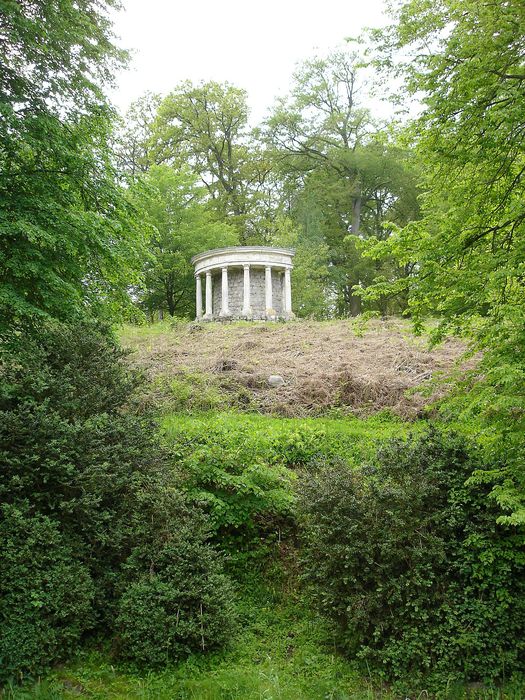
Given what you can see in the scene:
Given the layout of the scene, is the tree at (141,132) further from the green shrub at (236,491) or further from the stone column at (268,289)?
the green shrub at (236,491)

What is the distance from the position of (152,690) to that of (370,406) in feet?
22.8

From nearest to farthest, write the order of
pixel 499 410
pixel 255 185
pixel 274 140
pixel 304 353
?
pixel 499 410, pixel 304 353, pixel 274 140, pixel 255 185

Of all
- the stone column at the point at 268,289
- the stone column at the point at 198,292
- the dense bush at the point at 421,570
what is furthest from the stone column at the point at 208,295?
the dense bush at the point at 421,570

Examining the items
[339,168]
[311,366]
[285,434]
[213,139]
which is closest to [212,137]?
[213,139]

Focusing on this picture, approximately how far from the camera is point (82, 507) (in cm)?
511

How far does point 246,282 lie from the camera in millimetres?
26391

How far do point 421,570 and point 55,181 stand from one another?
21.8 ft

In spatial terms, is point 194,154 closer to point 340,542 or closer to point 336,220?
point 336,220

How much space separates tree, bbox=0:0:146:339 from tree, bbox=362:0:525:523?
4045 millimetres

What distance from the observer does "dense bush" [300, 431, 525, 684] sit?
4594 mm

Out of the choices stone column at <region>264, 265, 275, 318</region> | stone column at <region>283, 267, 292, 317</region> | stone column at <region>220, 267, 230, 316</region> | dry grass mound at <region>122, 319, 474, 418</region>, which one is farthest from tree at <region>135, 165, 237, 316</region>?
dry grass mound at <region>122, 319, 474, 418</region>

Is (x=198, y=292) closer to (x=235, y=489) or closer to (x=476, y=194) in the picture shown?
(x=235, y=489)

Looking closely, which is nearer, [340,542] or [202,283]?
[340,542]

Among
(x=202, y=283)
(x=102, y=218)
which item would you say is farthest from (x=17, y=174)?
(x=202, y=283)
